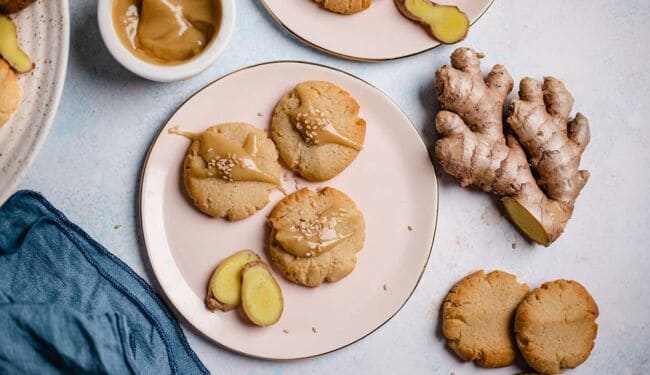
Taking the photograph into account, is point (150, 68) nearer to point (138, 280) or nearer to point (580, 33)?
point (138, 280)

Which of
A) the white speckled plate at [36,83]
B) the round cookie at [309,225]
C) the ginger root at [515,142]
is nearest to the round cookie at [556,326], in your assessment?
the ginger root at [515,142]

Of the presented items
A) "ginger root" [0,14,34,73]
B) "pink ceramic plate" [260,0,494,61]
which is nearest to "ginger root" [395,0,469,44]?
"pink ceramic plate" [260,0,494,61]

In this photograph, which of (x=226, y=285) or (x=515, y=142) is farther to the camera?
(x=515, y=142)

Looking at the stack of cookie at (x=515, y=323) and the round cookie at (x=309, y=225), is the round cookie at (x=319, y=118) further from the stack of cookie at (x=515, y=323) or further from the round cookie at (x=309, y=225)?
the stack of cookie at (x=515, y=323)

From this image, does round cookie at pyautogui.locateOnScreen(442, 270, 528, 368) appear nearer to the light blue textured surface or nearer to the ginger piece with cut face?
the light blue textured surface

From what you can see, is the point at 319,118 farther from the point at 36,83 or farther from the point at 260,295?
the point at 36,83

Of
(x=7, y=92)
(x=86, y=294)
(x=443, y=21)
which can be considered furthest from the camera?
(x=443, y=21)

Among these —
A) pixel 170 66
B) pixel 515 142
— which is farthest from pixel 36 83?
pixel 515 142
